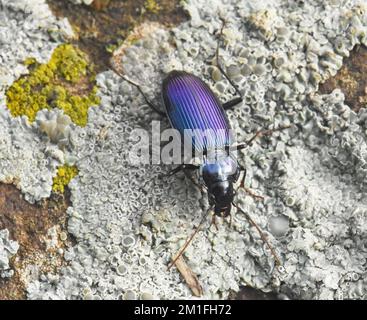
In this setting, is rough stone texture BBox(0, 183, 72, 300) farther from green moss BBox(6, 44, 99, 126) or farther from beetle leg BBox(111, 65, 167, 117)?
beetle leg BBox(111, 65, 167, 117)

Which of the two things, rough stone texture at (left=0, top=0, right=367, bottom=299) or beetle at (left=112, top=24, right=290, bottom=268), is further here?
beetle at (left=112, top=24, right=290, bottom=268)

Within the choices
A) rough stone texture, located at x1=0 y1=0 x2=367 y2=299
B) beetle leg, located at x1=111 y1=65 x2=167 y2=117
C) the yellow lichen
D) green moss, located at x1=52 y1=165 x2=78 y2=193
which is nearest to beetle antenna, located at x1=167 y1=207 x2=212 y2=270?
rough stone texture, located at x1=0 y1=0 x2=367 y2=299

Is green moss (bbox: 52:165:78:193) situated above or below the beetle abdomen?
below

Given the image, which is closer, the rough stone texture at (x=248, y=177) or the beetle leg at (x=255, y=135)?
the rough stone texture at (x=248, y=177)

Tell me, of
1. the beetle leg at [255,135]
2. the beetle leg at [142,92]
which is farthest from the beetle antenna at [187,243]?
the beetle leg at [142,92]

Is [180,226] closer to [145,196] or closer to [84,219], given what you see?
[145,196]

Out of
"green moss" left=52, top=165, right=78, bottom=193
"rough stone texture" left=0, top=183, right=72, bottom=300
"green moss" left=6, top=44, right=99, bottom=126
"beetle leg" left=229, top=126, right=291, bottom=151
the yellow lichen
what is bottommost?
"rough stone texture" left=0, top=183, right=72, bottom=300

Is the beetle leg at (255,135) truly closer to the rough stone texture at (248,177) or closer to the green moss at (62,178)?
the rough stone texture at (248,177)
